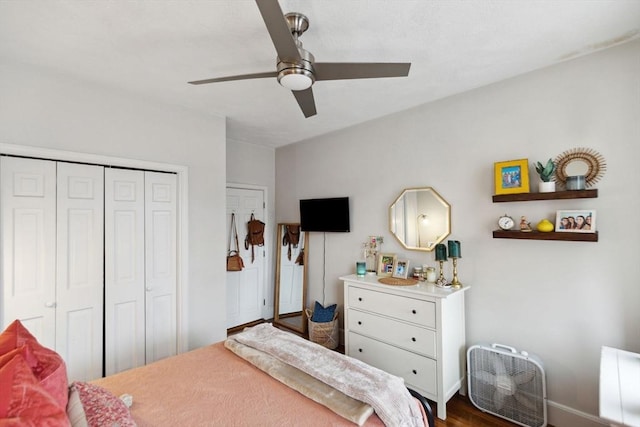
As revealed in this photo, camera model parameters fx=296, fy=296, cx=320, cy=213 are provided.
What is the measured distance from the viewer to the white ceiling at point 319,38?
1.56 m

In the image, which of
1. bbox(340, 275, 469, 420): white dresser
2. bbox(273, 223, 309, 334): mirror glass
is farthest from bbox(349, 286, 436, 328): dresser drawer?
bbox(273, 223, 309, 334): mirror glass

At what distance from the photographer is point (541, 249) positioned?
2.23 meters

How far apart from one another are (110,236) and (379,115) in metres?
2.79

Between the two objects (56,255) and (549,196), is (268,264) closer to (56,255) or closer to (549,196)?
(56,255)

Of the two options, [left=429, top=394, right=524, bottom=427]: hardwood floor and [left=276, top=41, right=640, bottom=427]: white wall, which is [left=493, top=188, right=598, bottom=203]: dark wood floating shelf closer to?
[left=276, top=41, right=640, bottom=427]: white wall

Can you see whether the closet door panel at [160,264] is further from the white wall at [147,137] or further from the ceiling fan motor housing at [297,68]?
the ceiling fan motor housing at [297,68]

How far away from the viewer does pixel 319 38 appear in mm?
1807

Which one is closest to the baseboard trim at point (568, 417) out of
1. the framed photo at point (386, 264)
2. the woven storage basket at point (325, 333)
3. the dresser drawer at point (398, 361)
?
the dresser drawer at point (398, 361)

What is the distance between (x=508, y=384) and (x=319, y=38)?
9.01ft

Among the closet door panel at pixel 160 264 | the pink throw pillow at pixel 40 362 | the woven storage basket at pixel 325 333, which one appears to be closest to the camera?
the pink throw pillow at pixel 40 362

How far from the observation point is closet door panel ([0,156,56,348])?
2037 millimetres

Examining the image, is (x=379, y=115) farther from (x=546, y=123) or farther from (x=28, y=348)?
(x=28, y=348)

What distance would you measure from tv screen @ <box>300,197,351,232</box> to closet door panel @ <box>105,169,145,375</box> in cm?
190

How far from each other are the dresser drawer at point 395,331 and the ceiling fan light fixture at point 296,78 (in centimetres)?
204
